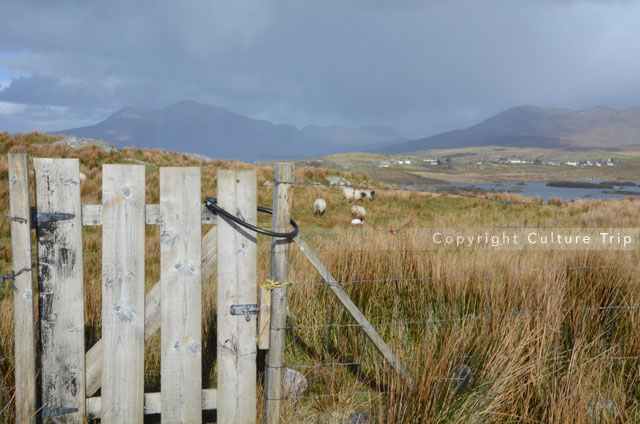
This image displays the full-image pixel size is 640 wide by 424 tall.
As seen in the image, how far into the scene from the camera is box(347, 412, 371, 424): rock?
2954 millimetres

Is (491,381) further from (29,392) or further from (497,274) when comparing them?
(29,392)

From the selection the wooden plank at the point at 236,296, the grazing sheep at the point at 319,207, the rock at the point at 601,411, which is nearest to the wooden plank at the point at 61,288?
the wooden plank at the point at 236,296

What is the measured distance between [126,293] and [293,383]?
1272 millimetres

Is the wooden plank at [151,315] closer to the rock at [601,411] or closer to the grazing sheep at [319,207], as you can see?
the rock at [601,411]

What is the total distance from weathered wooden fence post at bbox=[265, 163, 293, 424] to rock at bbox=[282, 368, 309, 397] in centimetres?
13

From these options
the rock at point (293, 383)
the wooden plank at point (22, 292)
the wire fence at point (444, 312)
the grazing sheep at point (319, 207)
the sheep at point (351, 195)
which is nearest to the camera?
the wooden plank at point (22, 292)

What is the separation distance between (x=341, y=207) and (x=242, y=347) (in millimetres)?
13231

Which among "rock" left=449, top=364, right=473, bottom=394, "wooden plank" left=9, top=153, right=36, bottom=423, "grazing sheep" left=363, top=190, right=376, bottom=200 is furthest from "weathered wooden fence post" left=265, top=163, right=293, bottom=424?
"grazing sheep" left=363, top=190, right=376, bottom=200

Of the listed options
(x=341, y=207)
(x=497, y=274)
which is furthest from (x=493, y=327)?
(x=341, y=207)

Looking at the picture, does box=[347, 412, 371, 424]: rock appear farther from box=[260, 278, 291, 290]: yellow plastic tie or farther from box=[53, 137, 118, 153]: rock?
box=[53, 137, 118, 153]: rock

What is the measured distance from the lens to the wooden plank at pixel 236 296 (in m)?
A: 2.69

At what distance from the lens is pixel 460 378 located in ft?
9.56

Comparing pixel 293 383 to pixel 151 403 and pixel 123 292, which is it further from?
pixel 123 292

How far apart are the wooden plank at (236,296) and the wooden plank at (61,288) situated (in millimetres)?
786
